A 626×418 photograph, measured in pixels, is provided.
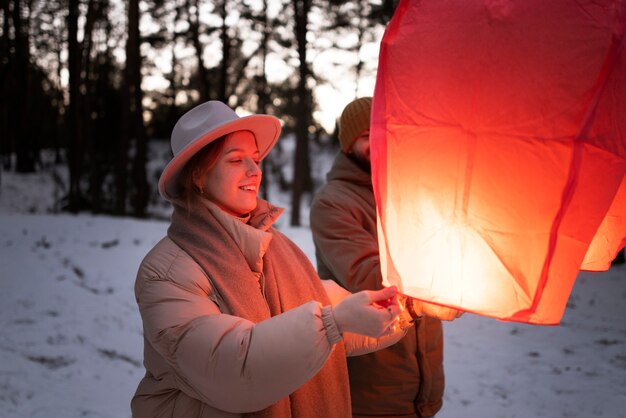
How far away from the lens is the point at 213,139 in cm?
175

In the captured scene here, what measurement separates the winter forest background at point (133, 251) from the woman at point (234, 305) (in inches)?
125

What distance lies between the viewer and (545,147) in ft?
4.07

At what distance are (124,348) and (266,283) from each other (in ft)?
15.2

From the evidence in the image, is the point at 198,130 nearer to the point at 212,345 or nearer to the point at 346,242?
the point at 212,345

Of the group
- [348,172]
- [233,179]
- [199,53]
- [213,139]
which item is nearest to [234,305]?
[233,179]

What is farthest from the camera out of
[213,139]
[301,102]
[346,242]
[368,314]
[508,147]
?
[301,102]

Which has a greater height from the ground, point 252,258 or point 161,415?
point 252,258

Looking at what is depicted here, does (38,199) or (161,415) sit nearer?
(161,415)

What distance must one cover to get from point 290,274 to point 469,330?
5.47 m

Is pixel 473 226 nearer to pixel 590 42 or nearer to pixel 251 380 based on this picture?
pixel 590 42

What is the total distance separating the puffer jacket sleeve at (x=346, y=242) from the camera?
2.30 m

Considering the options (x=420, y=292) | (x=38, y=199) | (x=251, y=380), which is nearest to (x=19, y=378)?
(x=251, y=380)

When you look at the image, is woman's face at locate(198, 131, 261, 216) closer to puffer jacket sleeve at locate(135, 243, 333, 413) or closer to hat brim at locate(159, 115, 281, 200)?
hat brim at locate(159, 115, 281, 200)

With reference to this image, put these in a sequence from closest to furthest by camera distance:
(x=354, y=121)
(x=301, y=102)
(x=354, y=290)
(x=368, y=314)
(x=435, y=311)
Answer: (x=368, y=314), (x=435, y=311), (x=354, y=290), (x=354, y=121), (x=301, y=102)
